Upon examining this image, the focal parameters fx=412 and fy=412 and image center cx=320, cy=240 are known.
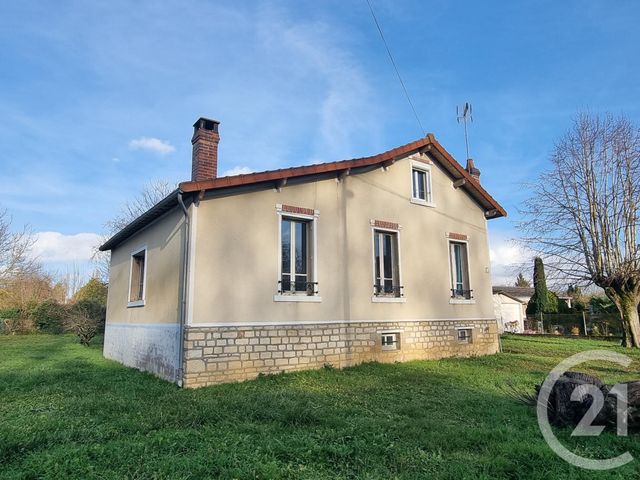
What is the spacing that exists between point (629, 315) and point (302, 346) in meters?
13.9

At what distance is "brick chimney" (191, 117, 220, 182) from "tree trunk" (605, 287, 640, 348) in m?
16.0

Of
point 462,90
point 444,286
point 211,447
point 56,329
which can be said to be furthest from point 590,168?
point 56,329

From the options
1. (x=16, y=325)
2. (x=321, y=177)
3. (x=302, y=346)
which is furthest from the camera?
(x=16, y=325)

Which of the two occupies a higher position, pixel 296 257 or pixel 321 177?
pixel 321 177

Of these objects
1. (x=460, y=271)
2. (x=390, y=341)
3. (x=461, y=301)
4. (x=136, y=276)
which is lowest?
(x=390, y=341)

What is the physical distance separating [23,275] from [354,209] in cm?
2346

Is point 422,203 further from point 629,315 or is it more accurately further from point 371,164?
point 629,315

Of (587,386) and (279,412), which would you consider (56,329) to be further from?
(587,386)

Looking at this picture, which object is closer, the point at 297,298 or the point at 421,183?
the point at 297,298

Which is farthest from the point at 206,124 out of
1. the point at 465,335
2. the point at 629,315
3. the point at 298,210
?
the point at 629,315

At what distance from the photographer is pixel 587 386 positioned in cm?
490

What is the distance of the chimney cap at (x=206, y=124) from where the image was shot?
925 centimetres

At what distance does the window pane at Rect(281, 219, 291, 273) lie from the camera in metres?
9.11

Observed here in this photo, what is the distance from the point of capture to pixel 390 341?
10688mm
